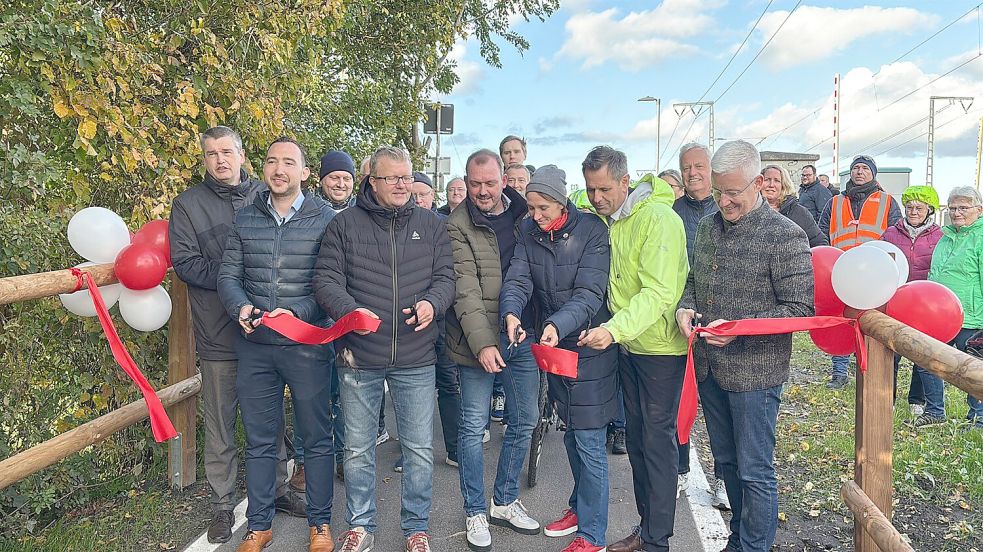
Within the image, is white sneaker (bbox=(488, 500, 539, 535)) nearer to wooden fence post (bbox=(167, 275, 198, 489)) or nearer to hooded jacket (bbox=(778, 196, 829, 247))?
wooden fence post (bbox=(167, 275, 198, 489))

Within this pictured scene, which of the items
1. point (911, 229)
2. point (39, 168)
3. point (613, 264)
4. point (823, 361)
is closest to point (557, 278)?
point (613, 264)

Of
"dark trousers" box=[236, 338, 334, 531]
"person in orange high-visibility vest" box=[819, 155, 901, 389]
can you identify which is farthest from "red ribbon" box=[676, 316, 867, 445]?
"person in orange high-visibility vest" box=[819, 155, 901, 389]

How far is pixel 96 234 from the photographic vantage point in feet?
13.2

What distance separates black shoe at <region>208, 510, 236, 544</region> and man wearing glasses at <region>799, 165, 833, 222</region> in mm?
8225

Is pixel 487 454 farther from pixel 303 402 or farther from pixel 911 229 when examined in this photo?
pixel 911 229

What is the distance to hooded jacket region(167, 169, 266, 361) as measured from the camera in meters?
4.05

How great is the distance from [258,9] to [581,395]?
412cm

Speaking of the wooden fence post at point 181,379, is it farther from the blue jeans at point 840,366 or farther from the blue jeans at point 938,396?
the blue jeans at point 840,366

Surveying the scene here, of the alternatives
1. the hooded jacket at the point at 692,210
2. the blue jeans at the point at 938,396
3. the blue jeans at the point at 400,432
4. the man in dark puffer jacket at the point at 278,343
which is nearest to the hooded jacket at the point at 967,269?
the blue jeans at the point at 938,396

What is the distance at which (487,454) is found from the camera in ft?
18.3

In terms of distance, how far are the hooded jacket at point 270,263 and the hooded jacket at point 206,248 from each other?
25cm

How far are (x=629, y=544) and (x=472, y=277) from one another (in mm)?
1676

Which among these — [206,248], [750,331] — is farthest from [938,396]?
[206,248]

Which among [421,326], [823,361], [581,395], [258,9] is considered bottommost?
[823,361]
